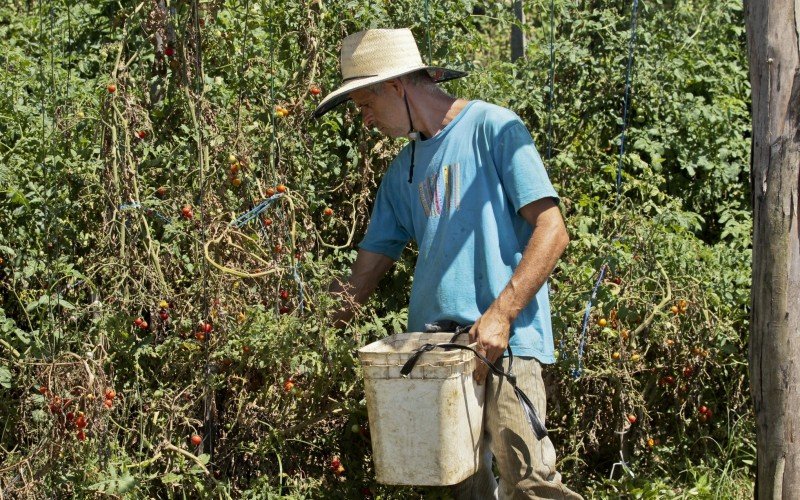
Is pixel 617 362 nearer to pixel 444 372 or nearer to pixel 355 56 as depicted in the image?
pixel 444 372

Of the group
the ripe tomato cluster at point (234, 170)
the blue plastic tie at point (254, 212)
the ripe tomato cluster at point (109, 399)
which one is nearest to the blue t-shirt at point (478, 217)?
the blue plastic tie at point (254, 212)

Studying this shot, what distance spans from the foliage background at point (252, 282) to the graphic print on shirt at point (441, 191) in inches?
16.7

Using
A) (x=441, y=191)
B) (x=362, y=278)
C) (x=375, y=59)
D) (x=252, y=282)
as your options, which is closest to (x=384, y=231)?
(x=362, y=278)

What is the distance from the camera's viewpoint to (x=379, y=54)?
3.41m

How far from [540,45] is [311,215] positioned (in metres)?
1.63

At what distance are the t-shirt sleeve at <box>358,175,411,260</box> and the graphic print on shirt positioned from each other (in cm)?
23

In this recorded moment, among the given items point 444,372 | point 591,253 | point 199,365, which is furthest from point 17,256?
point 591,253

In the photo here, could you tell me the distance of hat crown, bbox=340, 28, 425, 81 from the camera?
11.1 feet

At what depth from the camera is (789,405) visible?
11.7ft

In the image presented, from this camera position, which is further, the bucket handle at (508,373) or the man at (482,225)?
the man at (482,225)

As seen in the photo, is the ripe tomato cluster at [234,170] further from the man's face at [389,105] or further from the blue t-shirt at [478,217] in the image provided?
the blue t-shirt at [478,217]

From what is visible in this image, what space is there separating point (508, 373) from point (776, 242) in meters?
0.98

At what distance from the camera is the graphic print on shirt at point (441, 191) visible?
3318 millimetres

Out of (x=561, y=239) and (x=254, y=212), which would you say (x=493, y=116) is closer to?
(x=561, y=239)
